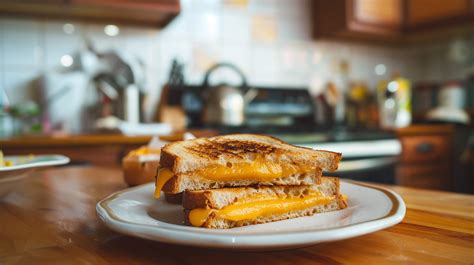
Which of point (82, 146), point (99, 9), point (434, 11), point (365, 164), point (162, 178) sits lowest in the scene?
point (365, 164)

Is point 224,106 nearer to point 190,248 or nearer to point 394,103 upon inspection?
point 394,103

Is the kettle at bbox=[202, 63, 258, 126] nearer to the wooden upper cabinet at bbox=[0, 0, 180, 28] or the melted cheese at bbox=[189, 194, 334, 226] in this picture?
the wooden upper cabinet at bbox=[0, 0, 180, 28]

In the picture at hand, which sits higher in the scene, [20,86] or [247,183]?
[20,86]

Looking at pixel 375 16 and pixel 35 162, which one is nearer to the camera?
pixel 35 162

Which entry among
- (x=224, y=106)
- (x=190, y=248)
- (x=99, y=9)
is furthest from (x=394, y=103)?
(x=190, y=248)

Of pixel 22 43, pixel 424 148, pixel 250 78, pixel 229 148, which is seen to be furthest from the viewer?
pixel 250 78

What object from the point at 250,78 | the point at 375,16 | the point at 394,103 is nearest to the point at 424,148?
the point at 394,103

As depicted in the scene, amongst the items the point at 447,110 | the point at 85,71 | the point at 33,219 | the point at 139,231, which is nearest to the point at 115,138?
the point at 85,71

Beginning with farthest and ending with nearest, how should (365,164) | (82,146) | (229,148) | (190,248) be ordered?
(365,164) < (82,146) < (229,148) < (190,248)
